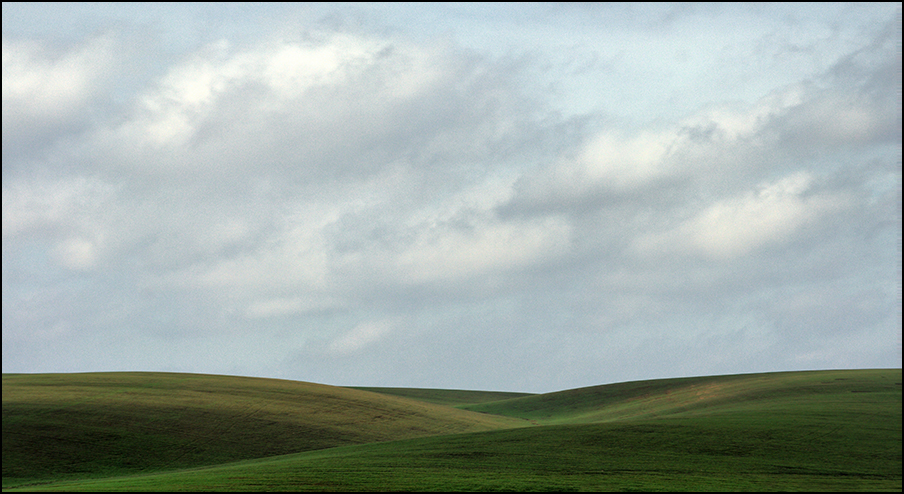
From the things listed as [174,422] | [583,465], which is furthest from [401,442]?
[174,422]

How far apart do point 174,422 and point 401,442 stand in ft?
52.1

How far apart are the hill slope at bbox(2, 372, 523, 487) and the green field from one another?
0.48 ft

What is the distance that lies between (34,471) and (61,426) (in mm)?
7020

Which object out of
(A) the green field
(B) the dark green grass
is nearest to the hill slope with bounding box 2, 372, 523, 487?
(A) the green field

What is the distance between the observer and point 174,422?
44344 mm

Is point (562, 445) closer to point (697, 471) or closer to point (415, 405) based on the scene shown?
point (697, 471)

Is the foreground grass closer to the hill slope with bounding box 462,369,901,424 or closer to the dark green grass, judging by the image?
the hill slope with bounding box 462,369,901,424

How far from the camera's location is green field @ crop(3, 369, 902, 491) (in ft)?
86.6

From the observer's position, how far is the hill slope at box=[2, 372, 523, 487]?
36219 mm

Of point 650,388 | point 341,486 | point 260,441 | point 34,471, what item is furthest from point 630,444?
point 650,388

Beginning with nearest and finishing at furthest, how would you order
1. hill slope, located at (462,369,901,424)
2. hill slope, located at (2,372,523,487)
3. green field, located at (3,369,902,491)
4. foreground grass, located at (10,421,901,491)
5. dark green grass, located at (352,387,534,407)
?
foreground grass, located at (10,421,901,491) < green field, located at (3,369,902,491) < hill slope, located at (2,372,523,487) < hill slope, located at (462,369,901,424) < dark green grass, located at (352,387,534,407)

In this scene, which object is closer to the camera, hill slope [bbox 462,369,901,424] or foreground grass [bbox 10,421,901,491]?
foreground grass [bbox 10,421,901,491]

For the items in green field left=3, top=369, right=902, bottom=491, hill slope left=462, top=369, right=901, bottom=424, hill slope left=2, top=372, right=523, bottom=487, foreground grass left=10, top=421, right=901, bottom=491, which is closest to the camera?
foreground grass left=10, top=421, right=901, bottom=491

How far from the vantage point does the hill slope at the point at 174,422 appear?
3622cm
